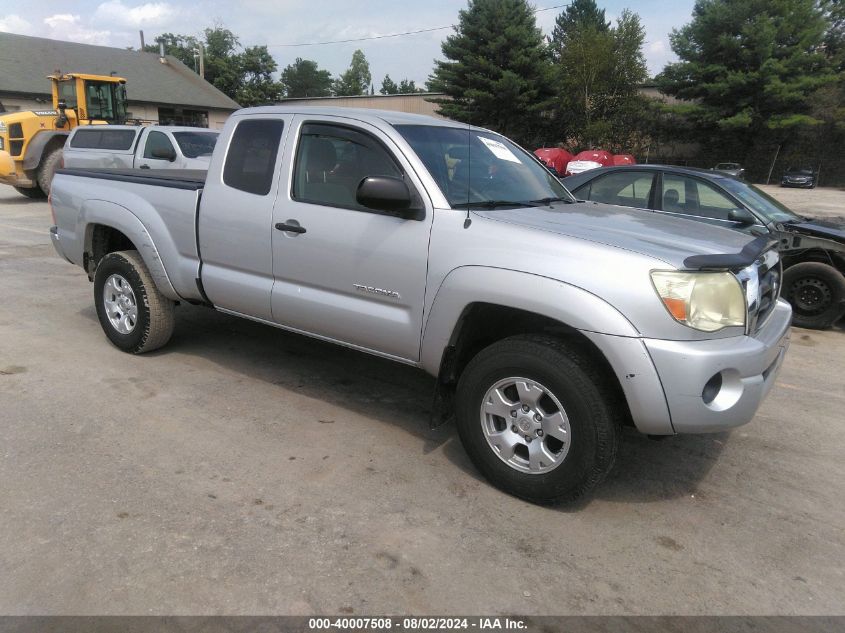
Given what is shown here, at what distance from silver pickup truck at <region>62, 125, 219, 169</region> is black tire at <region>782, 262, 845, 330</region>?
393 inches

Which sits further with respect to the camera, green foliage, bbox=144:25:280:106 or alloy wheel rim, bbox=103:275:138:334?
green foliage, bbox=144:25:280:106

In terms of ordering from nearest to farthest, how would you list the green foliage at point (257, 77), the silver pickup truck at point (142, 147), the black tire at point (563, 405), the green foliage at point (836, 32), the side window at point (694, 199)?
the black tire at point (563, 405) < the side window at point (694, 199) < the silver pickup truck at point (142, 147) < the green foliage at point (836, 32) < the green foliage at point (257, 77)

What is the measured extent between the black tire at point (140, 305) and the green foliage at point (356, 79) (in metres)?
106

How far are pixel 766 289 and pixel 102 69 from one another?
48795 mm

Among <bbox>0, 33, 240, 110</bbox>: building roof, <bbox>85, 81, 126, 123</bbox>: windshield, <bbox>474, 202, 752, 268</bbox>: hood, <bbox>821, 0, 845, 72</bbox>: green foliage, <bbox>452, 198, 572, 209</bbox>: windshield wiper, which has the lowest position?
<bbox>474, 202, 752, 268</bbox>: hood

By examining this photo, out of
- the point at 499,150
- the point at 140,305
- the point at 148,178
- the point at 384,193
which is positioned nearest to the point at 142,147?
the point at 148,178

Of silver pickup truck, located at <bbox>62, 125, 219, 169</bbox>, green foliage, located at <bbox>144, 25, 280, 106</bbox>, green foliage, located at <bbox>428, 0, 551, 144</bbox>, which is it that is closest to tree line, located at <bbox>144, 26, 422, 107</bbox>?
green foliage, located at <bbox>144, 25, 280, 106</bbox>

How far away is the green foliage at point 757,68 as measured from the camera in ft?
119

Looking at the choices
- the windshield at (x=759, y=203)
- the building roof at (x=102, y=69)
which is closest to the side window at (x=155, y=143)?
the windshield at (x=759, y=203)

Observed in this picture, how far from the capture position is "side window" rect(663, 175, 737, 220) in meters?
6.89

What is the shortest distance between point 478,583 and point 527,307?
1.26m

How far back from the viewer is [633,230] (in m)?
3.51

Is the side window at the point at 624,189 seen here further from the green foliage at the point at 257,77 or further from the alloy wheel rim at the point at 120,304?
the green foliage at the point at 257,77

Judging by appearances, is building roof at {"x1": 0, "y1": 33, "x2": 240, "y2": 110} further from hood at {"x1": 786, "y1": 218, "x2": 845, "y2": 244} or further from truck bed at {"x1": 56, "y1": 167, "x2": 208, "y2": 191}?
hood at {"x1": 786, "y1": 218, "x2": 845, "y2": 244}
